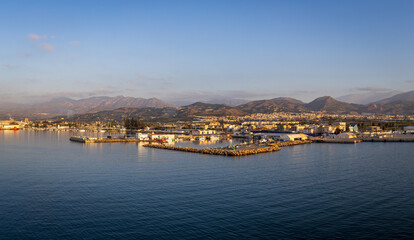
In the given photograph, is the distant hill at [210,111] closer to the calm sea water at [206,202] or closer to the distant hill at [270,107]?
the distant hill at [270,107]

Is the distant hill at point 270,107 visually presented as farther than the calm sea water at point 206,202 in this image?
Yes

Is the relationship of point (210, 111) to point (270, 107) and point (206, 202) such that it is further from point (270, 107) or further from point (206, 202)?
point (206, 202)

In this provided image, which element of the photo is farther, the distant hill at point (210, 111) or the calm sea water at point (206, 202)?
the distant hill at point (210, 111)

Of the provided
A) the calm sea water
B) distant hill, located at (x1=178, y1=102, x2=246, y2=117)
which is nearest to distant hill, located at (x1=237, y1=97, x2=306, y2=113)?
distant hill, located at (x1=178, y1=102, x2=246, y2=117)

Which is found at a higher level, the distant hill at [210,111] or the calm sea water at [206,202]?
the distant hill at [210,111]

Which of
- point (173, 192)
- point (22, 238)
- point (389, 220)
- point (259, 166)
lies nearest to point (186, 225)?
point (173, 192)

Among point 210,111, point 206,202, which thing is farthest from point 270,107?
point 206,202

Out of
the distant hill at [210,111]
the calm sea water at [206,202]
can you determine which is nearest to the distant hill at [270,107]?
the distant hill at [210,111]

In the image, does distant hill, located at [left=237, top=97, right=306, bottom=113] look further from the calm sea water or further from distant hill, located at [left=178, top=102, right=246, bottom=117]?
the calm sea water

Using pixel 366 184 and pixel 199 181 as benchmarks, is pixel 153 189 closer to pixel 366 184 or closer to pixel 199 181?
pixel 199 181
